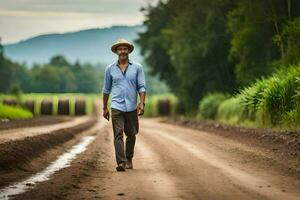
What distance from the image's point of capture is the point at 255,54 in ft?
119

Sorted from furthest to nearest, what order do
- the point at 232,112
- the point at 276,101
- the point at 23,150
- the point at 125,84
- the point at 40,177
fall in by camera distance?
the point at 232,112
the point at 276,101
the point at 23,150
the point at 125,84
the point at 40,177

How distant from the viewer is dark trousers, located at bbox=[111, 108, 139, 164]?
42.9ft

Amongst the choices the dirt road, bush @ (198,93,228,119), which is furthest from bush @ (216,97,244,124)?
the dirt road

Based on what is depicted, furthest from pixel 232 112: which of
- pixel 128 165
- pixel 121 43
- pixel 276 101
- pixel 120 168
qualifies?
pixel 120 168

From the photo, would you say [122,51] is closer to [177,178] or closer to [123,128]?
[123,128]

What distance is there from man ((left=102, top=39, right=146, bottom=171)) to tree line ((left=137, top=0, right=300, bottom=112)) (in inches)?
638

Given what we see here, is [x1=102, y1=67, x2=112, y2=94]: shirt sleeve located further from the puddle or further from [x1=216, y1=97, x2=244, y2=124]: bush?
[x1=216, y1=97, x2=244, y2=124]: bush

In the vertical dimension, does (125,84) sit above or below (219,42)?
below

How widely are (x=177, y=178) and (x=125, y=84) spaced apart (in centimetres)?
287

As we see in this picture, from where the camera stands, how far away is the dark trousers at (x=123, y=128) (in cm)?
1309

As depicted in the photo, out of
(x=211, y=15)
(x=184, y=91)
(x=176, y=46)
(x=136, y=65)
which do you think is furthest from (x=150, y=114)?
(x=136, y=65)

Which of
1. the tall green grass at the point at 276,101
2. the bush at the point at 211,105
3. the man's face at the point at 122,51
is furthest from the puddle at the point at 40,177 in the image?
the bush at the point at 211,105

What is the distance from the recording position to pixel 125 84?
43.6 feet

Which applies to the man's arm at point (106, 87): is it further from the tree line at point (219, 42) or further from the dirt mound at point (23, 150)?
the tree line at point (219, 42)
